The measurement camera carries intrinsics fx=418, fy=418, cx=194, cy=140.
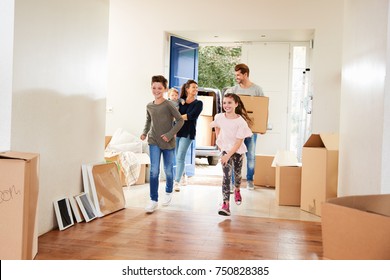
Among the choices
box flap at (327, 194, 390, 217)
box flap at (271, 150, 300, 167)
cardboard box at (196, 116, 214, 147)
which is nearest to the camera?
box flap at (327, 194, 390, 217)

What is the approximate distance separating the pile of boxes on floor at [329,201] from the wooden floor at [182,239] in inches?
16.3

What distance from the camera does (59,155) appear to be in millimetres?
3180

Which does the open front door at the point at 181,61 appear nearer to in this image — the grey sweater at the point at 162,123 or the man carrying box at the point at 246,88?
the man carrying box at the point at 246,88

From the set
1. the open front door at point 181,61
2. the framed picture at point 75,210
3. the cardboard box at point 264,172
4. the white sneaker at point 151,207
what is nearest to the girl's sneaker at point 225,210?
the white sneaker at point 151,207

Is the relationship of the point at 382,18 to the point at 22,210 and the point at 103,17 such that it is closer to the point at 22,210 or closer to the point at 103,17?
the point at 22,210

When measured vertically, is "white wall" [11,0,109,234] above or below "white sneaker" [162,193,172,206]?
above

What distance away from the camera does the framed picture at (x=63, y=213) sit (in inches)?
123

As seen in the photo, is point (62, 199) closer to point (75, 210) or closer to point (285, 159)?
point (75, 210)

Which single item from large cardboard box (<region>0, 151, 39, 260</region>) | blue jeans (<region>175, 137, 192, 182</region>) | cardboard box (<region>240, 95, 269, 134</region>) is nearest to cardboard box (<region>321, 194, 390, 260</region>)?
large cardboard box (<region>0, 151, 39, 260</region>)

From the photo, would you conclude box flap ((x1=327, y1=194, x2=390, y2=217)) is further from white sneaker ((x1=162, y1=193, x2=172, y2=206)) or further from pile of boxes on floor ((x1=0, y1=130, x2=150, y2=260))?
white sneaker ((x1=162, y1=193, x2=172, y2=206))

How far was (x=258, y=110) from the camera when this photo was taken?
4.79 meters

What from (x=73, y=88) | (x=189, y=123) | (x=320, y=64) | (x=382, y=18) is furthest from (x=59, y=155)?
(x=320, y=64)

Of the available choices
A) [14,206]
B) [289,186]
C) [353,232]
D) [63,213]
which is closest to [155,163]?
[63,213]

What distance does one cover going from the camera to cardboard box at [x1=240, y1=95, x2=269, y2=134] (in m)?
4.76
